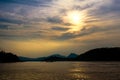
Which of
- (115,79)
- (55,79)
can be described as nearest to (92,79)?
(115,79)

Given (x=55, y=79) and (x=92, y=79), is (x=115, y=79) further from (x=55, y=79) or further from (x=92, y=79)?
(x=55, y=79)

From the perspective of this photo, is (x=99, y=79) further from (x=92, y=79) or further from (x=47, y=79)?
(x=47, y=79)

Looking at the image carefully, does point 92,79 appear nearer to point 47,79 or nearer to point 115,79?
point 115,79

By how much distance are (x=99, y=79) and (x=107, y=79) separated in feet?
10.4

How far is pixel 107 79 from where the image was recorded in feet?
309

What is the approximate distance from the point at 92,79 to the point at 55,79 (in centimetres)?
1470

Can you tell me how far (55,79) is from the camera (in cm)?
9481

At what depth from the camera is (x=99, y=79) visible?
313ft

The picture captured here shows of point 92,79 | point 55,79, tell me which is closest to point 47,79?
point 55,79

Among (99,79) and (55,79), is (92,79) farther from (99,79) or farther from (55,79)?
(55,79)

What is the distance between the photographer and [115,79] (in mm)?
92375

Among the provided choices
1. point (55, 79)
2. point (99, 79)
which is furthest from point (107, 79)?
point (55, 79)

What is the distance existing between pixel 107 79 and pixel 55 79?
20.4 m

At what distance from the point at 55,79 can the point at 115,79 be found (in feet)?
76.3
